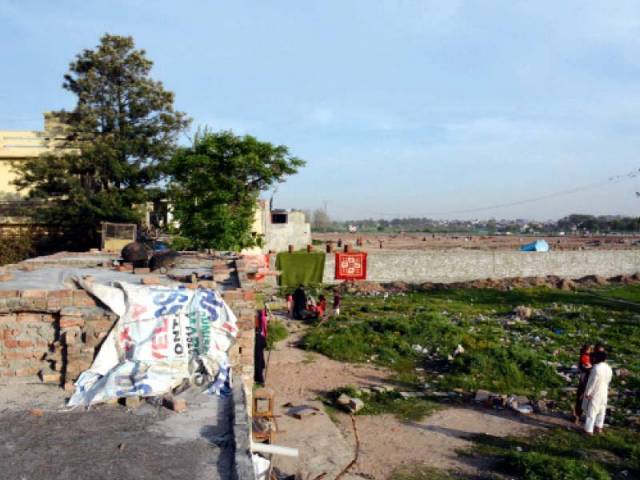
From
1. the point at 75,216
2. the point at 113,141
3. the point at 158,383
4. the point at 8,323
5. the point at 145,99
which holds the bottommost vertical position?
the point at 158,383

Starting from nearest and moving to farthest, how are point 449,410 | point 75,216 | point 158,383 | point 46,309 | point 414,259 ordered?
point 158,383 < point 46,309 < point 449,410 < point 75,216 < point 414,259

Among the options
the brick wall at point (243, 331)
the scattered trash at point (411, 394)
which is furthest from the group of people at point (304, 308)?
the brick wall at point (243, 331)

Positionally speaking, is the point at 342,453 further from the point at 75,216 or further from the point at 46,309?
the point at 75,216

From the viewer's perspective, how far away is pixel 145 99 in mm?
19594

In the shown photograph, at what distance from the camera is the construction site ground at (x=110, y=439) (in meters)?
3.89

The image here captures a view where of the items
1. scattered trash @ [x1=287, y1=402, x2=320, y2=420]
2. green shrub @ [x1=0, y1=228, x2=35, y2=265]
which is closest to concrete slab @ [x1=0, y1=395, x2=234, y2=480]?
scattered trash @ [x1=287, y1=402, x2=320, y2=420]

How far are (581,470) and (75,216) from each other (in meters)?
17.1

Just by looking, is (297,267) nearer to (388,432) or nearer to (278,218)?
(278,218)

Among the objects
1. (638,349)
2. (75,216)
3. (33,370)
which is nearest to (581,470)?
(33,370)

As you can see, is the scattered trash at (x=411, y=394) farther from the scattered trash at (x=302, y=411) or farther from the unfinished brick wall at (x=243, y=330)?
the unfinished brick wall at (x=243, y=330)

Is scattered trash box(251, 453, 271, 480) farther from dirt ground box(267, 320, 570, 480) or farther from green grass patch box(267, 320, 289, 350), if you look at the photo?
green grass patch box(267, 320, 289, 350)

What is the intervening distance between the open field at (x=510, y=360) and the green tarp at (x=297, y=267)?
97.0 inches

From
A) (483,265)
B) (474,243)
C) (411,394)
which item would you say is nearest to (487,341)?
(411,394)

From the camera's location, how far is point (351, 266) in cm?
2284
